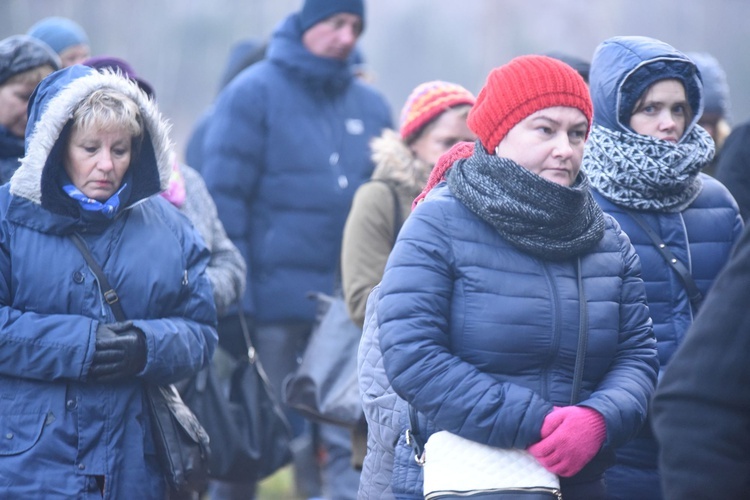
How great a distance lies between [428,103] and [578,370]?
1965mm

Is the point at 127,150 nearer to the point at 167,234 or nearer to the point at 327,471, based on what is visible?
the point at 167,234

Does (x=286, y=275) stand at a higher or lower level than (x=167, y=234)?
lower

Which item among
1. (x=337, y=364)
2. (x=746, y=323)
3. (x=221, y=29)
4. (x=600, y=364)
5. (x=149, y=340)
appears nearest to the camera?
(x=746, y=323)

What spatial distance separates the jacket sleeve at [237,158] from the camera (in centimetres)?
615

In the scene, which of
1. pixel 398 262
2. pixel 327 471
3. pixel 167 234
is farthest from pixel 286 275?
pixel 398 262

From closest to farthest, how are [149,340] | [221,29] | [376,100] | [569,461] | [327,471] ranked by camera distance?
[569,461], [149,340], [327,471], [376,100], [221,29]

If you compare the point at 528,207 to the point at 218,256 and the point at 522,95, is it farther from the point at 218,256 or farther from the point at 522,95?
the point at 218,256

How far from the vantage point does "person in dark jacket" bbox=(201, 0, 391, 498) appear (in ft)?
20.3

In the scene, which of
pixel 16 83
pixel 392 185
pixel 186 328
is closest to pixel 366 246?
pixel 392 185

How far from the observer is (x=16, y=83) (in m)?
4.86

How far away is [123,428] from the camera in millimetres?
3873

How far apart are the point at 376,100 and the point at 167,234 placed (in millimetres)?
2800

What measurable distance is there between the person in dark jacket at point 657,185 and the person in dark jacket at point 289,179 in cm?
225

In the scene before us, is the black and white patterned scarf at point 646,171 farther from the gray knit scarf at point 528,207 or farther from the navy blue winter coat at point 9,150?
the navy blue winter coat at point 9,150
